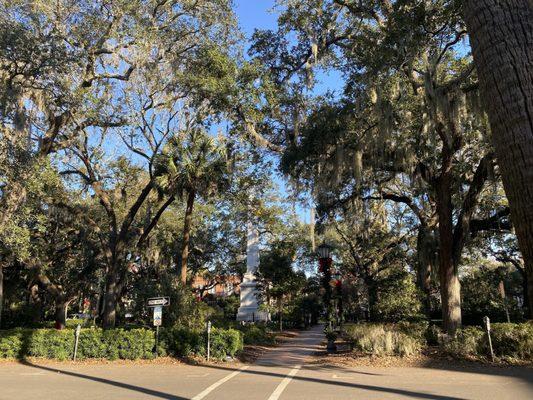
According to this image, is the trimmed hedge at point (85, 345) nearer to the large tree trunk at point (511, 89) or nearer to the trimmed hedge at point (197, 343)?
the trimmed hedge at point (197, 343)

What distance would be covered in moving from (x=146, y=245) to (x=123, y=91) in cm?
1507

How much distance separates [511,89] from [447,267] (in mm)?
14787

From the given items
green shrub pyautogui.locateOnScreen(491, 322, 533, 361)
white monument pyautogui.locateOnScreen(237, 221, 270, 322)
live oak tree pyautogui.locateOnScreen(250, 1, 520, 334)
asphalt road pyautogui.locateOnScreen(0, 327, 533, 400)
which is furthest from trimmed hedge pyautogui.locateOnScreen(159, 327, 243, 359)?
white monument pyautogui.locateOnScreen(237, 221, 270, 322)

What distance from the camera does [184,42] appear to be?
19375 millimetres

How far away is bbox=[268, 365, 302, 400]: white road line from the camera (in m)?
9.41

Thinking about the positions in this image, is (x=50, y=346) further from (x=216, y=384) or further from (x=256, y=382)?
(x=256, y=382)

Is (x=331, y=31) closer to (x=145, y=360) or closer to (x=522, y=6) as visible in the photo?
(x=145, y=360)

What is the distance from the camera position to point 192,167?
67.6ft

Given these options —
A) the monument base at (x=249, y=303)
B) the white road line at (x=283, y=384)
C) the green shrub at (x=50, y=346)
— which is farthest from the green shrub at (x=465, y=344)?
the monument base at (x=249, y=303)

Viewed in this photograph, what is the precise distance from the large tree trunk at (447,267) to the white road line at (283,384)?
5693mm

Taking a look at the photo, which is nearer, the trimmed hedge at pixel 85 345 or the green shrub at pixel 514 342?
the green shrub at pixel 514 342

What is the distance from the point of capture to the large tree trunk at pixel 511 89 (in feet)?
7.98

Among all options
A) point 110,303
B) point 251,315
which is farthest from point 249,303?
point 110,303

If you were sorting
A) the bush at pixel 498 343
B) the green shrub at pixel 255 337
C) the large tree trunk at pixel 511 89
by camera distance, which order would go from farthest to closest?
the green shrub at pixel 255 337, the bush at pixel 498 343, the large tree trunk at pixel 511 89
